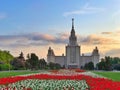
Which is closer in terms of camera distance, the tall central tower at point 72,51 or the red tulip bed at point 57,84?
the red tulip bed at point 57,84

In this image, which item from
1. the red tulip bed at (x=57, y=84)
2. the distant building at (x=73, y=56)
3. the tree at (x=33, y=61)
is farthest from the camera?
the distant building at (x=73, y=56)

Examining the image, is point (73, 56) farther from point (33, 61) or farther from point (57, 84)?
point (57, 84)

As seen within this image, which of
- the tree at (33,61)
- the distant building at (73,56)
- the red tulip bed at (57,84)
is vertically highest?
the distant building at (73,56)

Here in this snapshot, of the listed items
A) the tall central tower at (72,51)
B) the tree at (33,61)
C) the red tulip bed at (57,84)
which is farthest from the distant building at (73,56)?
the red tulip bed at (57,84)

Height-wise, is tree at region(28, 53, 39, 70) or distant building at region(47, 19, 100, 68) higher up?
distant building at region(47, 19, 100, 68)

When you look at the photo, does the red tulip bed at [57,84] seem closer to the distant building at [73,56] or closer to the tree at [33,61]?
the tree at [33,61]

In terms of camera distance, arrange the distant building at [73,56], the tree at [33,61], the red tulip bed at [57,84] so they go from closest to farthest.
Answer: the red tulip bed at [57,84]
the tree at [33,61]
the distant building at [73,56]

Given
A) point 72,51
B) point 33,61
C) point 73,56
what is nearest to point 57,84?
point 33,61

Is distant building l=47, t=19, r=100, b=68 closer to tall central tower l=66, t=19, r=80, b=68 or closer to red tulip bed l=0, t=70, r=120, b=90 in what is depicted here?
tall central tower l=66, t=19, r=80, b=68

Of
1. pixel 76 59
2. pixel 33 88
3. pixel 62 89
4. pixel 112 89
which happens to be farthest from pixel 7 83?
pixel 76 59

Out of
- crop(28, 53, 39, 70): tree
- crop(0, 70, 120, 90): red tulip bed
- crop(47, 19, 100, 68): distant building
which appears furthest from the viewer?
Result: crop(47, 19, 100, 68): distant building

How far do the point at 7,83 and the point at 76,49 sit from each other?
178 meters

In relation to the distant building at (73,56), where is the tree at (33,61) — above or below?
below

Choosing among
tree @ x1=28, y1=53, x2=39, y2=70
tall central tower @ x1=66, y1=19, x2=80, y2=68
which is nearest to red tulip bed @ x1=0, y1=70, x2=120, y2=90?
tree @ x1=28, y1=53, x2=39, y2=70
